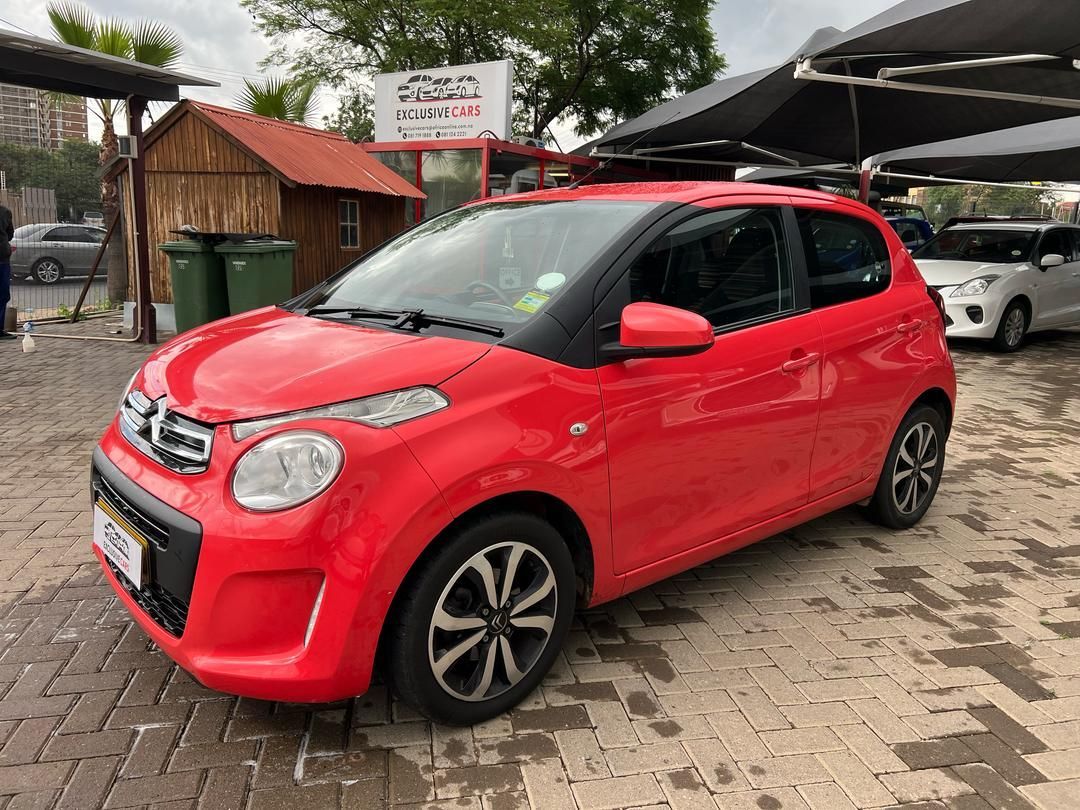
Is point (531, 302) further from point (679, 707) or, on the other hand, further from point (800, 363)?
point (679, 707)

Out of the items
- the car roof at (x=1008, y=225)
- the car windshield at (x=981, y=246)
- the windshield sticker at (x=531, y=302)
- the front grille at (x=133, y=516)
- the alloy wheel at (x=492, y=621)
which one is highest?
the car roof at (x=1008, y=225)

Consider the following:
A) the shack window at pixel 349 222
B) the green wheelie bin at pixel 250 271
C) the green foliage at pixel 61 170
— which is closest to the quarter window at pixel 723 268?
the green wheelie bin at pixel 250 271

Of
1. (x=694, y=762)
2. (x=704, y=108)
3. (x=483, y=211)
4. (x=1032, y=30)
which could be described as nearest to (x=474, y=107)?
(x=704, y=108)

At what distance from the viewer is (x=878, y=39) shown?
282 inches

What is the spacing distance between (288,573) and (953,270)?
34.7ft

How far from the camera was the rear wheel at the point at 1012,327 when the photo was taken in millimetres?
10094

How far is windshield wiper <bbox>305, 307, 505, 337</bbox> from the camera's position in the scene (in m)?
2.56

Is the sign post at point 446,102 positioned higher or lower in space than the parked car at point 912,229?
higher

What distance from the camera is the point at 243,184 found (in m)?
10.5

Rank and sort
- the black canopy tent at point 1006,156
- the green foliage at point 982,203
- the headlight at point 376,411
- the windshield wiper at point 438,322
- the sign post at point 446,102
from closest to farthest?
the headlight at point 376,411, the windshield wiper at point 438,322, the sign post at point 446,102, the black canopy tent at point 1006,156, the green foliage at point 982,203

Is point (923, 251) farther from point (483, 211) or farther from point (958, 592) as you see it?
point (483, 211)

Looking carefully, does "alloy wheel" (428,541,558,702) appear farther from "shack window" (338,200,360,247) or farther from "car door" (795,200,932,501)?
"shack window" (338,200,360,247)

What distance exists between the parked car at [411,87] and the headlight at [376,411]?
1122 cm

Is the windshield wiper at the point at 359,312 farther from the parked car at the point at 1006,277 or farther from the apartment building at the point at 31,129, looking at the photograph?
the apartment building at the point at 31,129
